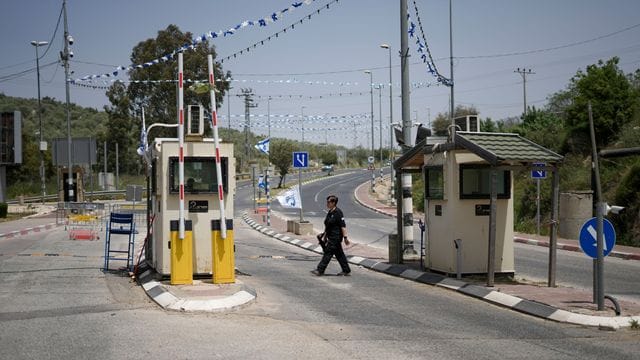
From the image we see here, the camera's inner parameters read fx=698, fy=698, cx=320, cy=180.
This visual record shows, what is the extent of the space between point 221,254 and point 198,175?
1512 mm

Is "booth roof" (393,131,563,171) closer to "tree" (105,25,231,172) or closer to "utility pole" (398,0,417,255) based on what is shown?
"utility pole" (398,0,417,255)

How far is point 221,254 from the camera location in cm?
1169

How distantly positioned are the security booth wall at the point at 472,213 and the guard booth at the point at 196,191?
3.96m

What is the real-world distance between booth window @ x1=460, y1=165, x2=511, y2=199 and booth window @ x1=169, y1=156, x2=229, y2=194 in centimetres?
429

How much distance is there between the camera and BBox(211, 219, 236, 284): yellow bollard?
11.6m

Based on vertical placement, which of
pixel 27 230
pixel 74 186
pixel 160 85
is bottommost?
pixel 27 230

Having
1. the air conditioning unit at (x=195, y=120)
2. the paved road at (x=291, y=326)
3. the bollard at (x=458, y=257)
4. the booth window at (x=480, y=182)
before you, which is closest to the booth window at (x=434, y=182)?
the booth window at (x=480, y=182)

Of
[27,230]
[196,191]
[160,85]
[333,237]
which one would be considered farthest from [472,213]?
[160,85]

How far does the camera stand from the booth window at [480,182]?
41.7ft

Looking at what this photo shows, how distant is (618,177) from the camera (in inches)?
995

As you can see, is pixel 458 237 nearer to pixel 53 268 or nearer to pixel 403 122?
pixel 403 122

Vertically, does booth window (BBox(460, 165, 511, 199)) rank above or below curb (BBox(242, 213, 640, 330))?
above

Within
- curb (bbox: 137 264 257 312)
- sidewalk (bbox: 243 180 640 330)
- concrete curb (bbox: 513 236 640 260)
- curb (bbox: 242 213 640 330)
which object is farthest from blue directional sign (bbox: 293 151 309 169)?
curb (bbox: 137 264 257 312)

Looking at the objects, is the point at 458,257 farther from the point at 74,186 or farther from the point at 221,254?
the point at 74,186
